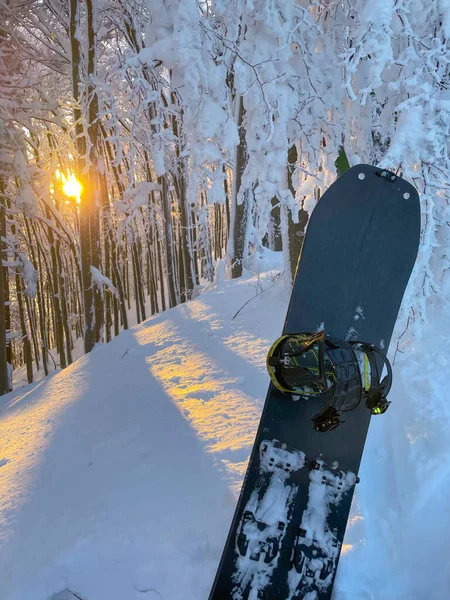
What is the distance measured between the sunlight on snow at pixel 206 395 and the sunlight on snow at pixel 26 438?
1013 mm

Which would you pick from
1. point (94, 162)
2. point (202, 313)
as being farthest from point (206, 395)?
point (94, 162)

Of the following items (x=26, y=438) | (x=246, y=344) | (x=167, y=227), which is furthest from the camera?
(x=167, y=227)

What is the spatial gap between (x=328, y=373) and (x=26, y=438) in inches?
123

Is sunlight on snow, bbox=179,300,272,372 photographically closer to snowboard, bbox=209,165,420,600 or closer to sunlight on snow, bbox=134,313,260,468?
sunlight on snow, bbox=134,313,260,468

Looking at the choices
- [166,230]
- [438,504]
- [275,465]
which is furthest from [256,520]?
[166,230]

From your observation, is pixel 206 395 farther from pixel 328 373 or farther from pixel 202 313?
pixel 202 313

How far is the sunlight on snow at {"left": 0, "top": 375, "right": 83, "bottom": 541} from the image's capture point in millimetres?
2492

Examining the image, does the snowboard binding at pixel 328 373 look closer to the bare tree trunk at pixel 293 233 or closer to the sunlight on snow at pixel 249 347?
the sunlight on snow at pixel 249 347

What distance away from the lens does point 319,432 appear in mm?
1933

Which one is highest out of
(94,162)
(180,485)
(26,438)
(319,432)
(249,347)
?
(94,162)

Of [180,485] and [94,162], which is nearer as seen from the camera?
[180,485]

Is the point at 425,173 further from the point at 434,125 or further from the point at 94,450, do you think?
the point at 94,450

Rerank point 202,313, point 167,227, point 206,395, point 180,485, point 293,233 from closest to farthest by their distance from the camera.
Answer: point 180,485 < point 206,395 < point 293,233 < point 202,313 < point 167,227

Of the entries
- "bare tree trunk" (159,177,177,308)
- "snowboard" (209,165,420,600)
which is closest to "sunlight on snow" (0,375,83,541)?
"snowboard" (209,165,420,600)
